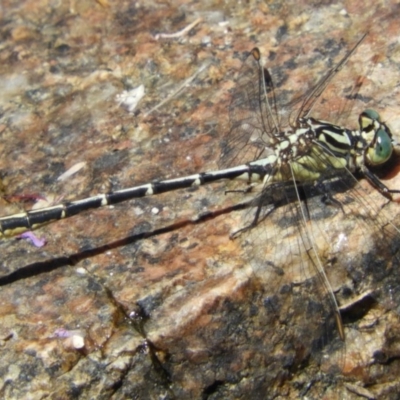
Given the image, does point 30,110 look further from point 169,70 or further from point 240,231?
point 240,231

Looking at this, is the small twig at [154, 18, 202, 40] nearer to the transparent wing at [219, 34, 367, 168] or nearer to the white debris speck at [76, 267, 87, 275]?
the transparent wing at [219, 34, 367, 168]

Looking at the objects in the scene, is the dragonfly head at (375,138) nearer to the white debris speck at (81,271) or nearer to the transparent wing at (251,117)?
the transparent wing at (251,117)

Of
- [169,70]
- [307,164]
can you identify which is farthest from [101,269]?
[169,70]

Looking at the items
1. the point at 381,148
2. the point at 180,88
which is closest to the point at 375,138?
the point at 381,148

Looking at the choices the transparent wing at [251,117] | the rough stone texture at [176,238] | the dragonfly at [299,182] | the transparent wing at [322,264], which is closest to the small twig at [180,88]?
the rough stone texture at [176,238]

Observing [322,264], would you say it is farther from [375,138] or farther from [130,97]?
[130,97]

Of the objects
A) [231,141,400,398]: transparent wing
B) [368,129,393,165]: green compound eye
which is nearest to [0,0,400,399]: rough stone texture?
[231,141,400,398]: transparent wing
